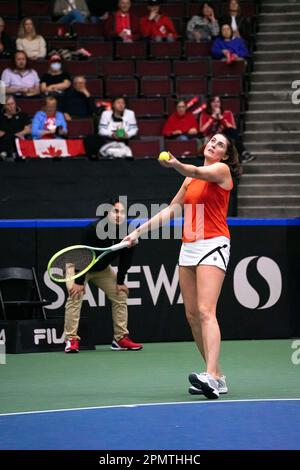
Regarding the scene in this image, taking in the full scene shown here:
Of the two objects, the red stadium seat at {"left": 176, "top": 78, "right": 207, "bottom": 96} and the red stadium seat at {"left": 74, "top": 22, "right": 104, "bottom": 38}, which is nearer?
the red stadium seat at {"left": 176, "top": 78, "right": 207, "bottom": 96}

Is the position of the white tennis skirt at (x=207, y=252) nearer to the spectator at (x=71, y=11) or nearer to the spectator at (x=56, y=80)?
the spectator at (x=56, y=80)

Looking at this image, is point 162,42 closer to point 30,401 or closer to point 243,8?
point 243,8

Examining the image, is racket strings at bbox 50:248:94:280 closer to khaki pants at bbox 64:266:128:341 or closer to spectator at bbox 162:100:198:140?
khaki pants at bbox 64:266:128:341

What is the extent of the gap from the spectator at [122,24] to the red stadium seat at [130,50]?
125 mm

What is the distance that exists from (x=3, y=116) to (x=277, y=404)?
9.04 metres

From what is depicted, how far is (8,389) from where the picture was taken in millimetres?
9383

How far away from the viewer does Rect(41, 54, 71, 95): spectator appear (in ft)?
57.0

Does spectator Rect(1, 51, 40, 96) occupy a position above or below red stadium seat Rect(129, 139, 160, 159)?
above

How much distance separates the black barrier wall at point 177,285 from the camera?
12820 millimetres

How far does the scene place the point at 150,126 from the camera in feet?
57.7

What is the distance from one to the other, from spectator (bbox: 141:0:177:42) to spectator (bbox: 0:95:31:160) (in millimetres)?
3608

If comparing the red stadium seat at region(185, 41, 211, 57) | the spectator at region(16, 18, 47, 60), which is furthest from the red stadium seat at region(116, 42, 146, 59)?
the spectator at region(16, 18, 47, 60)

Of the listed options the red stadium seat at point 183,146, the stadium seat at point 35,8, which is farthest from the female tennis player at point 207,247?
the stadium seat at point 35,8
